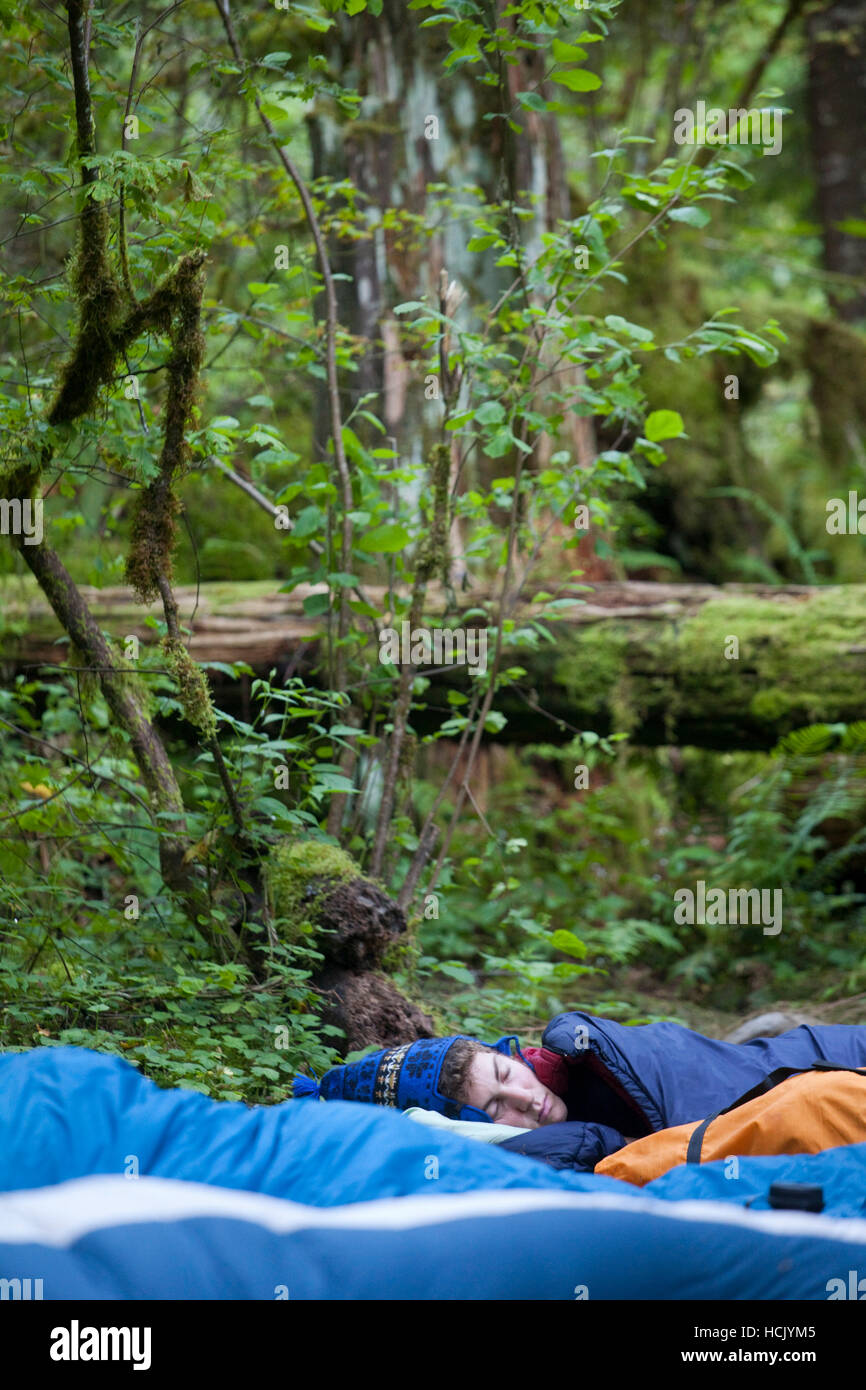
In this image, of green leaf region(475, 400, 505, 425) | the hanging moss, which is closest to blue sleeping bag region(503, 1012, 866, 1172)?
the hanging moss

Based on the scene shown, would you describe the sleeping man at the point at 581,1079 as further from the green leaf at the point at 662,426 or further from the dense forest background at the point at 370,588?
the green leaf at the point at 662,426

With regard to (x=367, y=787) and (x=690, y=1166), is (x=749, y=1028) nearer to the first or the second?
(x=367, y=787)

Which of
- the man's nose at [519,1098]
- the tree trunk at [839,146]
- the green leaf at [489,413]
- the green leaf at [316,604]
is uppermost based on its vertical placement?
the tree trunk at [839,146]

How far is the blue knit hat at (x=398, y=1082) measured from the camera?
8.96 feet

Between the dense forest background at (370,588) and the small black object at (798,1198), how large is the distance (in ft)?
4.33

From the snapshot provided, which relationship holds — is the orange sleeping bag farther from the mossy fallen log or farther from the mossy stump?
the mossy fallen log

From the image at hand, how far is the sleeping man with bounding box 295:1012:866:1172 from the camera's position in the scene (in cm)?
272

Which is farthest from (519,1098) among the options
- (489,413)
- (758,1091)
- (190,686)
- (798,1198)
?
(489,413)

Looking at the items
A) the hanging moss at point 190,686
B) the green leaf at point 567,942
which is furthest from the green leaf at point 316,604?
the green leaf at point 567,942

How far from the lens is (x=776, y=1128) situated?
2.23m

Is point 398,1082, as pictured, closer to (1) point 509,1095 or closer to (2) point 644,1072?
(1) point 509,1095

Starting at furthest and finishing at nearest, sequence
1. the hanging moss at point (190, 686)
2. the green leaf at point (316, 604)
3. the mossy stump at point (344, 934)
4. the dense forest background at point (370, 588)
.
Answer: the green leaf at point (316, 604) < the mossy stump at point (344, 934) < the dense forest background at point (370, 588) < the hanging moss at point (190, 686)

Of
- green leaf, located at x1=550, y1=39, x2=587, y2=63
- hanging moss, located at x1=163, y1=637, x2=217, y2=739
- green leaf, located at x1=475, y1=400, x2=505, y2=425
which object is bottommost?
hanging moss, located at x1=163, y1=637, x2=217, y2=739

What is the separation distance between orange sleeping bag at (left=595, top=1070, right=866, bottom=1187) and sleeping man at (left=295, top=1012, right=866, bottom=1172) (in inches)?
10.0
